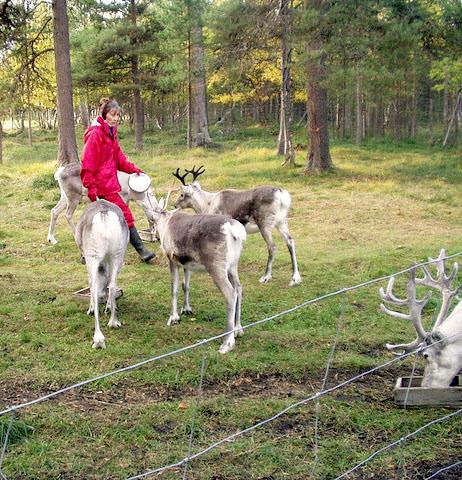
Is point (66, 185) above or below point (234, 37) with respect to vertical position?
below

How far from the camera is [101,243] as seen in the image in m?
5.94

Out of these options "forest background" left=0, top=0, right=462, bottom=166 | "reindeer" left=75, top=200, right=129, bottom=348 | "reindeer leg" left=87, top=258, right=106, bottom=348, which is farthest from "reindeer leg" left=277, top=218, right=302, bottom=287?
"forest background" left=0, top=0, right=462, bottom=166

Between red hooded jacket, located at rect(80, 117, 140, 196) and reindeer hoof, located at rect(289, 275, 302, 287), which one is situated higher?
red hooded jacket, located at rect(80, 117, 140, 196)

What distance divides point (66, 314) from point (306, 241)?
4.74 m

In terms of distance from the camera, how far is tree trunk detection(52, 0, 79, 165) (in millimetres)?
14242

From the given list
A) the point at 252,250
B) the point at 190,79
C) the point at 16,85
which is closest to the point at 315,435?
the point at 252,250

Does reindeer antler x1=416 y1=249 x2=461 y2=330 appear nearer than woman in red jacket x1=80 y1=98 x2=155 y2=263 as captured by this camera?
Yes

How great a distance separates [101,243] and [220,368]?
168 cm

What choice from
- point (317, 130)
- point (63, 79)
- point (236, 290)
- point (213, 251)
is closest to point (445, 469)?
A: point (236, 290)

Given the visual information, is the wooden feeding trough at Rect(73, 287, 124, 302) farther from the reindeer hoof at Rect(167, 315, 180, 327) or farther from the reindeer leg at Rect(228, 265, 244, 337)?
the reindeer leg at Rect(228, 265, 244, 337)

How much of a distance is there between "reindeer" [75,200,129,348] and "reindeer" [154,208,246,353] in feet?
1.70

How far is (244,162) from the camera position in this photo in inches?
813

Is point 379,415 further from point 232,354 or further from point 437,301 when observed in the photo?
point 437,301

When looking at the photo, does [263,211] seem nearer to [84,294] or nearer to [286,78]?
[84,294]
